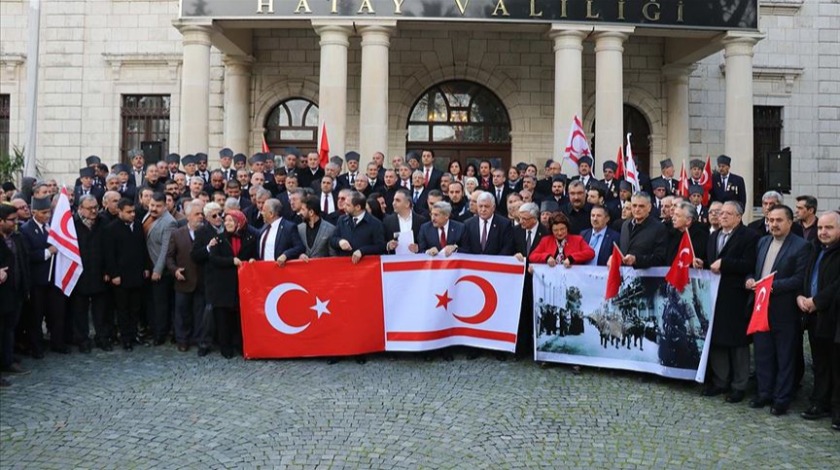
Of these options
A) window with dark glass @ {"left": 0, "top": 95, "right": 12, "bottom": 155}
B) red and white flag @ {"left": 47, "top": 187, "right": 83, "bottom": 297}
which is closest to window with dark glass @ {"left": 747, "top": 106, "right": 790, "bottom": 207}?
red and white flag @ {"left": 47, "top": 187, "right": 83, "bottom": 297}

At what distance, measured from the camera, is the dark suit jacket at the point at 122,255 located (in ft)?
31.9

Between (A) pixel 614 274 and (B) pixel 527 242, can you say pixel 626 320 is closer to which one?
(A) pixel 614 274

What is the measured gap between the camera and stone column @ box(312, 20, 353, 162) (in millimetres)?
17234

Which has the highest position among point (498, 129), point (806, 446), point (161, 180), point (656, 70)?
point (656, 70)

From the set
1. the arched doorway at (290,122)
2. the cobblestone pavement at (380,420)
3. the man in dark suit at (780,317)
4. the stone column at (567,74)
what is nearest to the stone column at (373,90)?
the stone column at (567,74)

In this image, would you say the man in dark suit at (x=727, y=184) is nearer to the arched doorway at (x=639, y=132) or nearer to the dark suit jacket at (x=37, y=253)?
the arched doorway at (x=639, y=132)

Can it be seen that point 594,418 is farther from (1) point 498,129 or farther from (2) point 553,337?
(1) point 498,129

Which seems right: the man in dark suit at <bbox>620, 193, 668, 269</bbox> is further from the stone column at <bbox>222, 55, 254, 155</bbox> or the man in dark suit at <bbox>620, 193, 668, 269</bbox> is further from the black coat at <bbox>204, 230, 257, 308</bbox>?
the stone column at <bbox>222, 55, 254, 155</bbox>

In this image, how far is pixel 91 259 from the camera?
962 centimetres

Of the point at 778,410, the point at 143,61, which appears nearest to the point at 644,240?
the point at 778,410

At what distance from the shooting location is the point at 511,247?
9266mm

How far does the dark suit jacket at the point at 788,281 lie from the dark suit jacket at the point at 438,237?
3585 mm

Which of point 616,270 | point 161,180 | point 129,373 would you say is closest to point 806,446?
point 616,270

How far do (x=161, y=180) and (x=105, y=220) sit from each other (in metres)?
3.67
